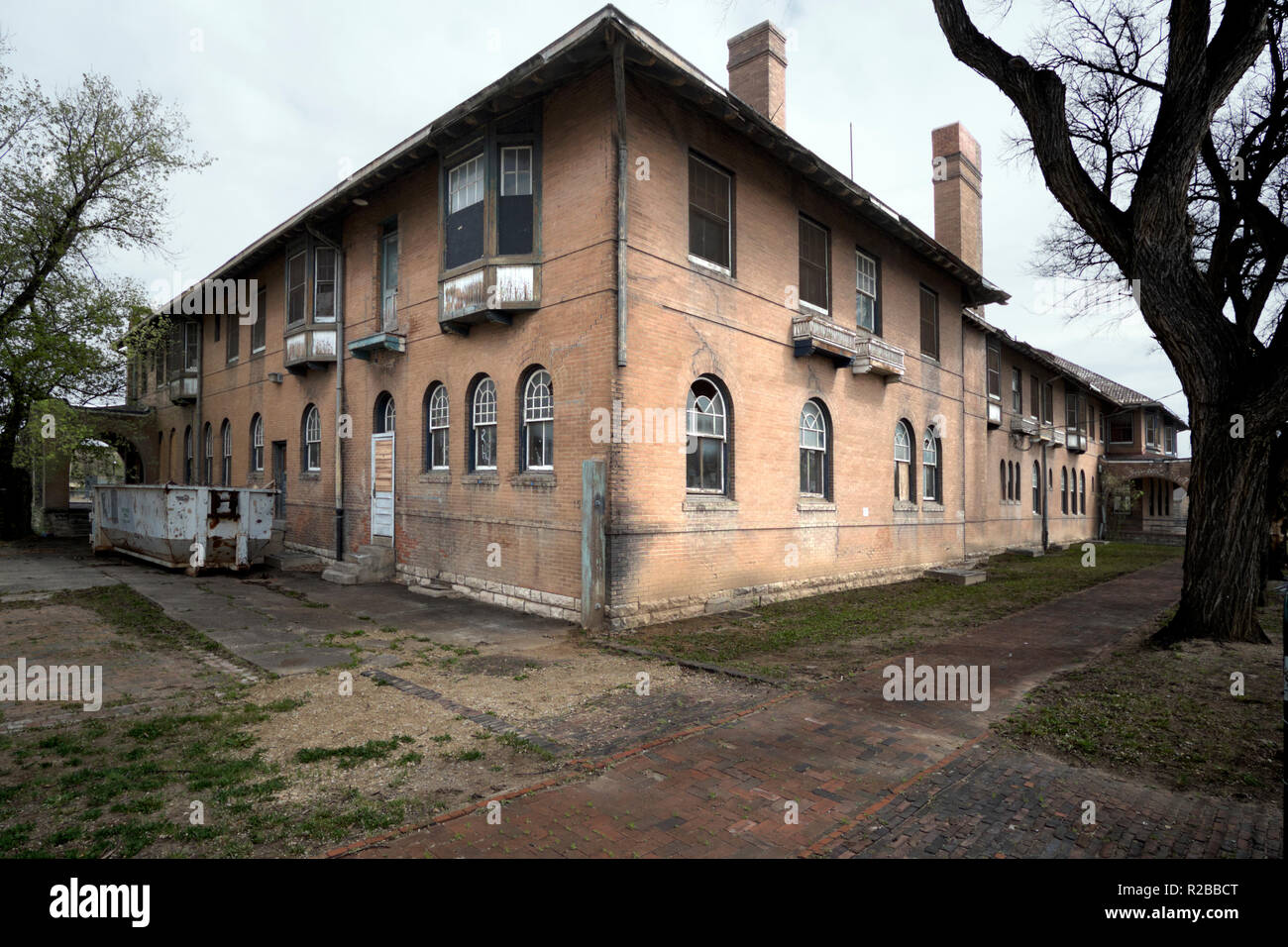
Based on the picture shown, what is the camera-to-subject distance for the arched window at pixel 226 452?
21297 millimetres

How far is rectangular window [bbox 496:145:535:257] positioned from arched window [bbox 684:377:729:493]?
3.68 m

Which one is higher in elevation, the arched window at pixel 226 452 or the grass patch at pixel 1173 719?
the arched window at pixel 226 452

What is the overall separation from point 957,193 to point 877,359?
38.5ft

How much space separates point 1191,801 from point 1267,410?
6.50 m

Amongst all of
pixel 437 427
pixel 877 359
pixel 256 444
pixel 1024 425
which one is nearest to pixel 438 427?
pixel 437 427

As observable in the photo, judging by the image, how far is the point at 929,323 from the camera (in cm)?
1827

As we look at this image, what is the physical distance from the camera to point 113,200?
20.4 metres

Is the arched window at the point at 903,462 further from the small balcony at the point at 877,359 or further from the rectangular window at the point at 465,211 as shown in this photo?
the rectangular window at the point at 465,211

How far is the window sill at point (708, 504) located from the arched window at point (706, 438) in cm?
15

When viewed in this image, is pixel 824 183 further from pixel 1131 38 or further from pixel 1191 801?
pixel 1191 801

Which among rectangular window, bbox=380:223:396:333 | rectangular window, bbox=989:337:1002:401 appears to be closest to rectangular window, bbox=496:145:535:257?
rectangular window, bbox=380:223:396:333

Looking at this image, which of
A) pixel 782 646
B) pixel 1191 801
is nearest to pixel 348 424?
pixel 782 646

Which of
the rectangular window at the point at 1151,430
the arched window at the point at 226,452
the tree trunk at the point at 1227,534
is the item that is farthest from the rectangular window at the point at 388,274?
the rectangular window at the point at 1151,430

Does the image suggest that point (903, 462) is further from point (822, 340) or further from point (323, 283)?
point (323, 283)
